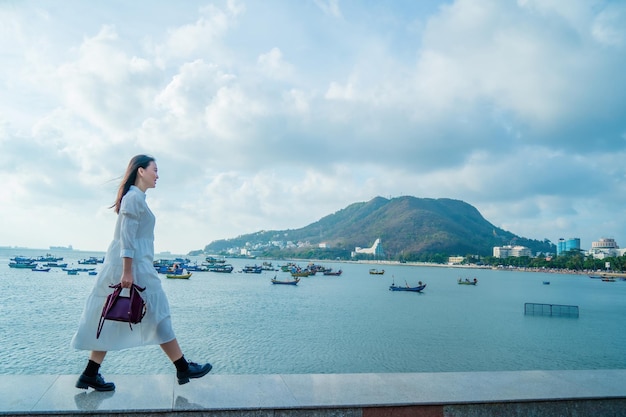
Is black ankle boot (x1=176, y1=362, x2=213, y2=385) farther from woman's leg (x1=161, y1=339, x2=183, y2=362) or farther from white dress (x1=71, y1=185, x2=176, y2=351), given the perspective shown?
white dress (x1=71, y1=185, x2=176, y2=351)

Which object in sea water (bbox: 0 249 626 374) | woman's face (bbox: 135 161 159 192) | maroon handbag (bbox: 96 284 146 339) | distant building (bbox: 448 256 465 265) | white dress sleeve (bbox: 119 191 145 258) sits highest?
woman's face (bbox: 135 161 159 192)

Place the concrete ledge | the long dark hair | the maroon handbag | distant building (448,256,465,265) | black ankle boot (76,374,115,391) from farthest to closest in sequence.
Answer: distant building (448,256,465,265) < the long dark hair < the maroon handbag < black ankle boot (76,374,115,391) < the concrete ledge

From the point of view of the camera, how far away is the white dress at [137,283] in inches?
132

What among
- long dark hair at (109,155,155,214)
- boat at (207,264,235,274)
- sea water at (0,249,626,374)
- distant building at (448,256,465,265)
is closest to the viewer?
long dark hair at (109,155,155,214)

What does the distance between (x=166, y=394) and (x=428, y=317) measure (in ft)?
93.7

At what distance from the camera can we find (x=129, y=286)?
10.8 feet

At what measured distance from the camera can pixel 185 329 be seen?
2139 centimetres

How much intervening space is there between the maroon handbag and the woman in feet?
0.21

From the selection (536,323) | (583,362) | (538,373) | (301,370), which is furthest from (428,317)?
(538,373)

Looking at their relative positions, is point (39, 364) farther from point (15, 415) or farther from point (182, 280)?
point (182, 280)

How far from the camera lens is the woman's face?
3.68m

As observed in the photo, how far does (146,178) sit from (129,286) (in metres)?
0.89

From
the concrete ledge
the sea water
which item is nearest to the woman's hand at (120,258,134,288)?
the concrete ledge

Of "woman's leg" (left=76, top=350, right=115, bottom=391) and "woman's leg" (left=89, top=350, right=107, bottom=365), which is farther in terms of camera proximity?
"woman's leg" (left=89, top=350, right=107, bottom=365)
